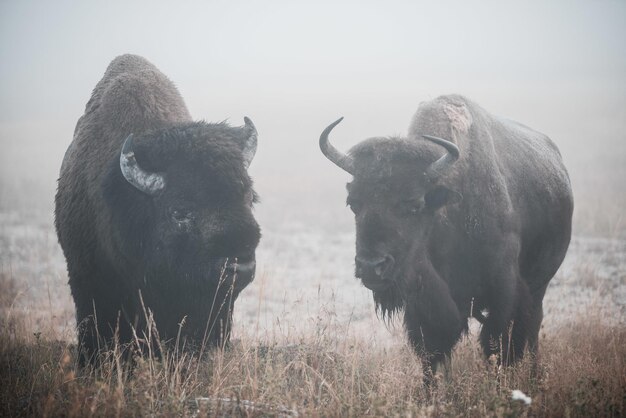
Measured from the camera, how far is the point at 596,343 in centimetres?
Answer: 598

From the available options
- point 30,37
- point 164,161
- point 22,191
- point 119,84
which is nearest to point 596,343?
point 164,161

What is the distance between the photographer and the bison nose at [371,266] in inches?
181

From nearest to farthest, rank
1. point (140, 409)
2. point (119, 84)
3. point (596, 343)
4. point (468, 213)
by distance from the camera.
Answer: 1. point (140, 409)
2. point (468, 213)
3. point (119, 84)
4. point (596, 343)

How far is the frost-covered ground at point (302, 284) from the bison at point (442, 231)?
101 centimetres

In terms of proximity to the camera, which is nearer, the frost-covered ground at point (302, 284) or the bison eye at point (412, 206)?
the bison eye at point (412, 206)

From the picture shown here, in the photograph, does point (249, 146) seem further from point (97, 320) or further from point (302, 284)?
point (302, 284)

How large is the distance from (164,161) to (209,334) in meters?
1.47

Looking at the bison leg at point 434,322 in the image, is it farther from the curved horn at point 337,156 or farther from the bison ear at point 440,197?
the curved horn at point 337,156

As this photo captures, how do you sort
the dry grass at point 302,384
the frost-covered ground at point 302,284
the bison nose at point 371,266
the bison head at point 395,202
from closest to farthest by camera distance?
1. the dry grass at point 302,384
2. the bison nose at point 371,266
3. the bison head at point 395,202
4. the frost-covered ground at point 302,284

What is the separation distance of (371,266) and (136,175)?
199 centimetres

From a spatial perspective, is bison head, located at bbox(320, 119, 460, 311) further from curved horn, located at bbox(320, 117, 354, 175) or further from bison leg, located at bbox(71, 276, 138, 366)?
bison leg, located at bbox(71, 276, 138, 366)

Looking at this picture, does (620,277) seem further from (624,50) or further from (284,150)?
(624,50)

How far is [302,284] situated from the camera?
1051 centimetres

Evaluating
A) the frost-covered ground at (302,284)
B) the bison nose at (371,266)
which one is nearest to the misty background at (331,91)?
the frost-covered ground at (302,284)
